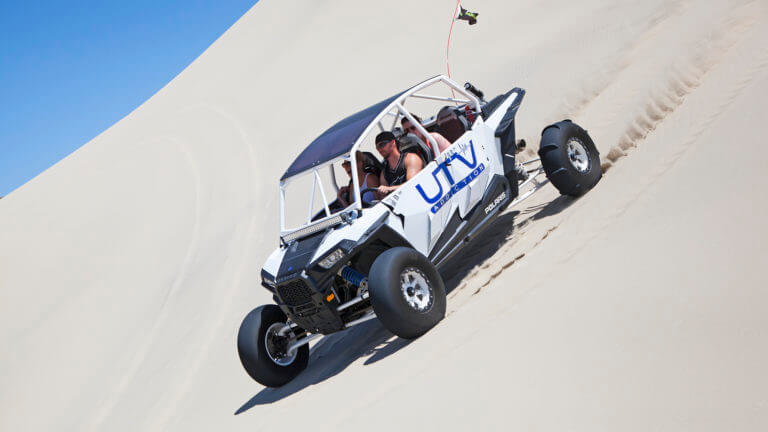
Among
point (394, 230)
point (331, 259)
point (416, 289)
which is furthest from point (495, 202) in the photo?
point (331, 259)

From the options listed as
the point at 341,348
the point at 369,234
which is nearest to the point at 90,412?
the point at 341,348

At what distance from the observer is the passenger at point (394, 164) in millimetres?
6547

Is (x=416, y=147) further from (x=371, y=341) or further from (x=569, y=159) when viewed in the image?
(x=371, y=341)

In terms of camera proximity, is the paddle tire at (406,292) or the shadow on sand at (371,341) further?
the shadow on sand at (371,341)

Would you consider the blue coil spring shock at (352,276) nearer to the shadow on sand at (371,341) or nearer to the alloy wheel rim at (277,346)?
the shadow on sand at (371,341)

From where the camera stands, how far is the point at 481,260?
711 cm

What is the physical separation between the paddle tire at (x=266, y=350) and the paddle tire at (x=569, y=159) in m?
3.10

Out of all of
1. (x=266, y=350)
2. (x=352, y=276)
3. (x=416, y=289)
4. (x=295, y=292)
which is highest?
(x=295, y=292)

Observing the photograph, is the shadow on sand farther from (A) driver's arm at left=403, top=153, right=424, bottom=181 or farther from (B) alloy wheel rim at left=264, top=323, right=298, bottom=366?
(A) driver's arm at left=403, top=153, right=424, bottom=181

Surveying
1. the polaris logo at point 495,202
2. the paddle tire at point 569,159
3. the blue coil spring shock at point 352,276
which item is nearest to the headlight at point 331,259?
the blue coil spring shock at point 352,276

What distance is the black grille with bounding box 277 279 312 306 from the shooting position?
5.75 metres

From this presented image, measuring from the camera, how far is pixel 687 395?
3.01 m

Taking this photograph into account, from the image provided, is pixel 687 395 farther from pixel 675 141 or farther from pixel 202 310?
pixel 202 310

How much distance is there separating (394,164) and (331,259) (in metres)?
1.50
